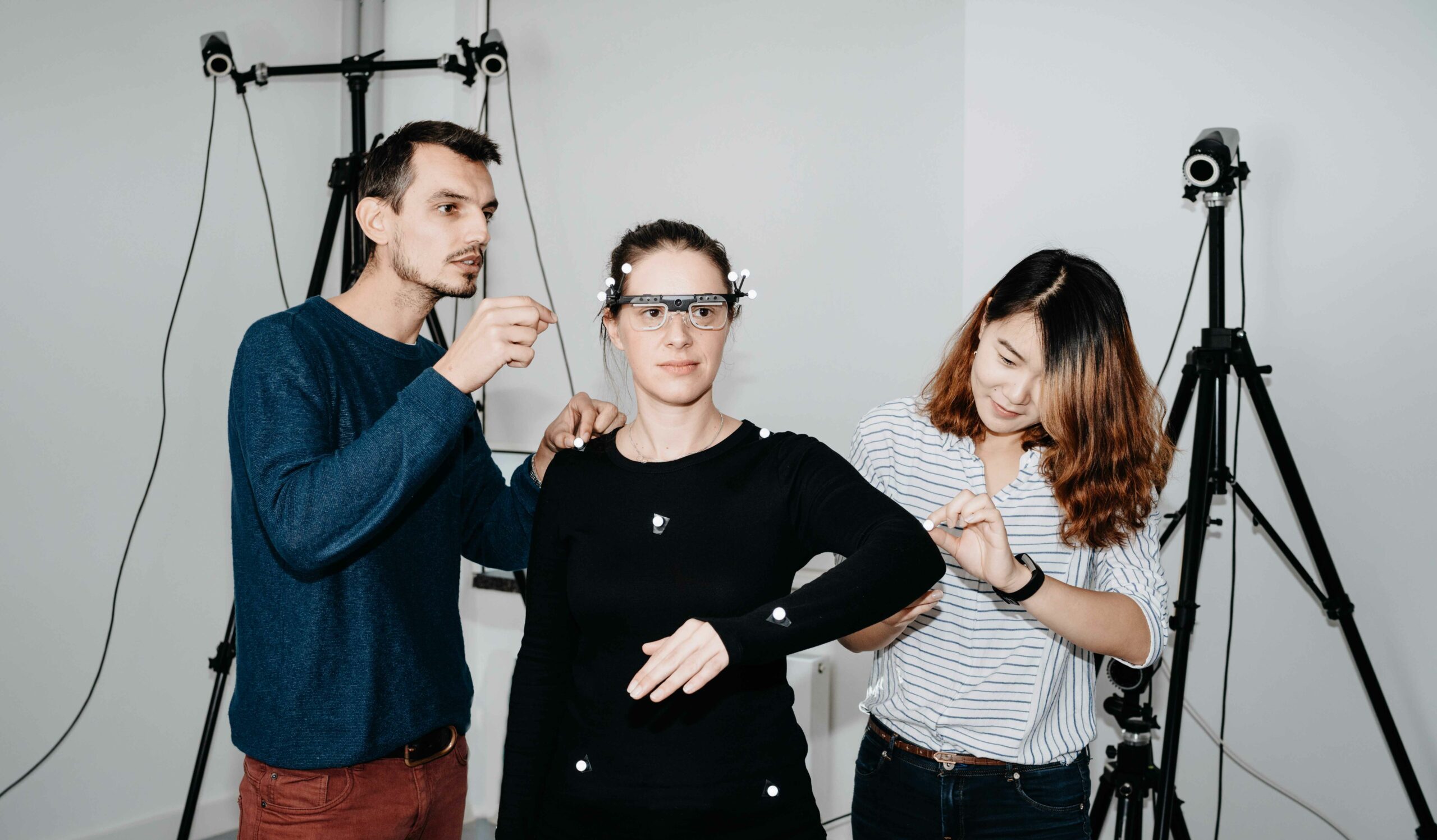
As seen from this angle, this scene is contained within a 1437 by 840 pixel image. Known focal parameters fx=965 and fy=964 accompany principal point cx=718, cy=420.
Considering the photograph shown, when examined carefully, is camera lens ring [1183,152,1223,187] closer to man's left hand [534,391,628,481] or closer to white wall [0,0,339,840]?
man's left hand [534,391,628,481]

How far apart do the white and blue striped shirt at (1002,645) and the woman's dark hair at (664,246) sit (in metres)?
0.44

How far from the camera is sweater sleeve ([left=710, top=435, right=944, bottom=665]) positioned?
1.02 meters

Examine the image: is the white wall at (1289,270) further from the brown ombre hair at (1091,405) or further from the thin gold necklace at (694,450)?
the thin gold necklace at (694,450)

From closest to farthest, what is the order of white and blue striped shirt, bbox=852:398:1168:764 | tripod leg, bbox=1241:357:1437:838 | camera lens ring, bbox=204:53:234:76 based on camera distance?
white and blue striped shirt, bbox=852:398:1168:764
tripod leg, bbox=1241:357:1437:838
camera lens ring, bbox=204:53:234:76

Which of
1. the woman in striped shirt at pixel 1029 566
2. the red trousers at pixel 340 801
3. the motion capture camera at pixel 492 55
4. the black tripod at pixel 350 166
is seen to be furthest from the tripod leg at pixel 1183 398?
the motion capture camera at pixel 492 55

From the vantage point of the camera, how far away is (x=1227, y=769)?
8.26ft

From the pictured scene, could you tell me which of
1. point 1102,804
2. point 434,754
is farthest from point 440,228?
point 1102,804

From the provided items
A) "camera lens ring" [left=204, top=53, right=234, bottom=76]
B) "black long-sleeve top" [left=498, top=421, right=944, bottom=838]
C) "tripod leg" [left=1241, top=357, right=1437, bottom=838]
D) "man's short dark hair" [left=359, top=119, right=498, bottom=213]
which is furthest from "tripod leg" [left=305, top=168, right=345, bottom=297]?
"tripod leg" [left=1241, top=357, right=1437, bottom=838]

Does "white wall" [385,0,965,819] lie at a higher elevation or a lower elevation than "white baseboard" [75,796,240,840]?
higher

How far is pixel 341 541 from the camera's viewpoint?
4.16ft

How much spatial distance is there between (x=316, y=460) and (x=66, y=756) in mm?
2256

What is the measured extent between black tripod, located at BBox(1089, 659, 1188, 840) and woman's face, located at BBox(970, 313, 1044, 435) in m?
0.78

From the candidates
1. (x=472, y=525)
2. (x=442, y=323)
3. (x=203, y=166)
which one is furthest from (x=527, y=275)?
(x=472, y=525)

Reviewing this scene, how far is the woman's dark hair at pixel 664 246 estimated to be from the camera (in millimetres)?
1357
